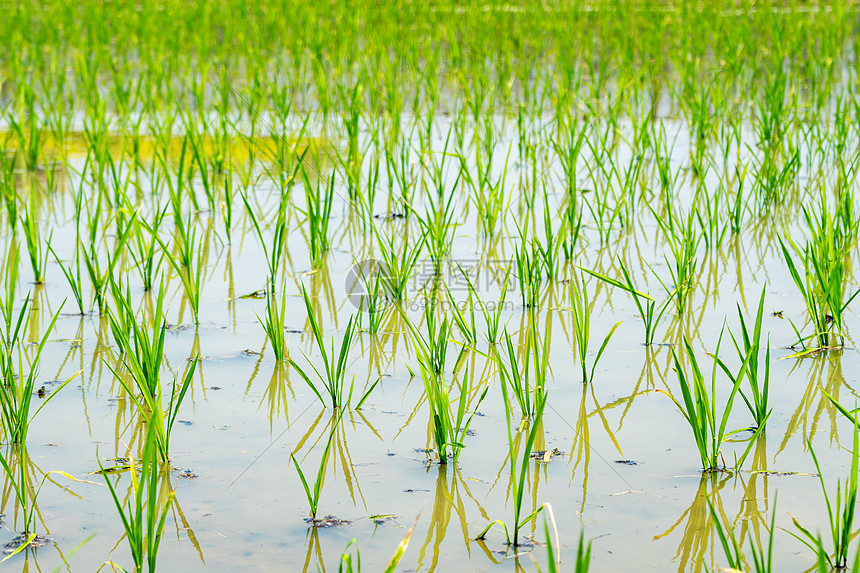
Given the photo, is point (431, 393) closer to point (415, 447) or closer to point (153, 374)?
point (415, 447)

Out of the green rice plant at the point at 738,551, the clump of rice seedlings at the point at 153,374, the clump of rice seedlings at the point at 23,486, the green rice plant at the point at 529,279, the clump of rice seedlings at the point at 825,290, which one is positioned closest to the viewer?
the green rice plant at the point at 738,551

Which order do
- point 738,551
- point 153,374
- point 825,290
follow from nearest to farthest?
point 738,551
point 153,374
point 825,290

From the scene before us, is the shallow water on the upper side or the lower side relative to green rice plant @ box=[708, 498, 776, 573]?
lower

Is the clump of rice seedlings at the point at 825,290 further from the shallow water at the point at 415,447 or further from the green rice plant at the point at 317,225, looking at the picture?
the green rice plant at the point at 317,225

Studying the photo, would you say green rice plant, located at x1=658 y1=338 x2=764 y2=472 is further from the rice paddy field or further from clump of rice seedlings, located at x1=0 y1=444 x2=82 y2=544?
clump of rice seedlings, located at x1=0 y1=444 x2=82 y2=544

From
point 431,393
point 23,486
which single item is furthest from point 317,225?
point 23,486

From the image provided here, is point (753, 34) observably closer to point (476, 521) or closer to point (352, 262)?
point (352, 262)

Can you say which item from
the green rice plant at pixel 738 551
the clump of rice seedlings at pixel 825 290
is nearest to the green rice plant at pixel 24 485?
the green rice plant at pixel 738 551

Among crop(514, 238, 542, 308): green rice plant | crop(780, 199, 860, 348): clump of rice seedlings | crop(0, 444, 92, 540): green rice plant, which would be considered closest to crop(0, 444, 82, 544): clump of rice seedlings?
crop(0, 444, 92, 540): green rice plant

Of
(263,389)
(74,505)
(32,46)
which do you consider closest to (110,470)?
(74,505)

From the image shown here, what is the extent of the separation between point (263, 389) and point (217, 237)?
1.21 metres

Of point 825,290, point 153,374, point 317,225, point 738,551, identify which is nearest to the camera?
point 738,551

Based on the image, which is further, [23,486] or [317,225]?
[317,225]

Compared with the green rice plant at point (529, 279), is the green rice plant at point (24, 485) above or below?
below
